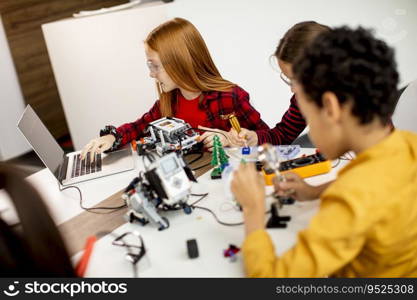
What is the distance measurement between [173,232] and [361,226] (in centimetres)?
57

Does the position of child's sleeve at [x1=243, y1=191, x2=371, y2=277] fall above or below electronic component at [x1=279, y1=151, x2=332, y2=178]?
above

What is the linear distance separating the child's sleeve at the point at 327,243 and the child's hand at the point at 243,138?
0.77m

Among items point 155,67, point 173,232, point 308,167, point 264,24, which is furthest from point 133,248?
point 264,24

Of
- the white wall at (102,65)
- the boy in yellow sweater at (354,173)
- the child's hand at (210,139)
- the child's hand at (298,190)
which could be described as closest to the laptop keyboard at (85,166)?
the child's hand at (210,139)

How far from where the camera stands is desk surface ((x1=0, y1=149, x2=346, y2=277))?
1.11m

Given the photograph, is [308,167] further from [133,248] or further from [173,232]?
[133,248]

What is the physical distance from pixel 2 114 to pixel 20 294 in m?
2.82

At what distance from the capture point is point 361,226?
34.1 inches

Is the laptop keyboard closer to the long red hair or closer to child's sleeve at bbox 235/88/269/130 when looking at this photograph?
the long red hair

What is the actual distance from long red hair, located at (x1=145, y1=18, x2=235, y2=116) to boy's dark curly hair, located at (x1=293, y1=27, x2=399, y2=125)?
0.93m

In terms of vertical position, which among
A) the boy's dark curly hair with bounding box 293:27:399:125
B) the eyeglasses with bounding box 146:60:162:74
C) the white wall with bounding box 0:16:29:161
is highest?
the boy's dark curly hair with bounding box 293:27:399:125

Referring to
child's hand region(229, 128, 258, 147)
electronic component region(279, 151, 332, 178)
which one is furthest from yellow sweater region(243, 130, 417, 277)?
child's hand region(229, 128, 258, 147)

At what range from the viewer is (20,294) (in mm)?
1046

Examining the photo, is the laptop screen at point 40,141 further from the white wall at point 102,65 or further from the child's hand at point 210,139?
the white wall at point 102,65
